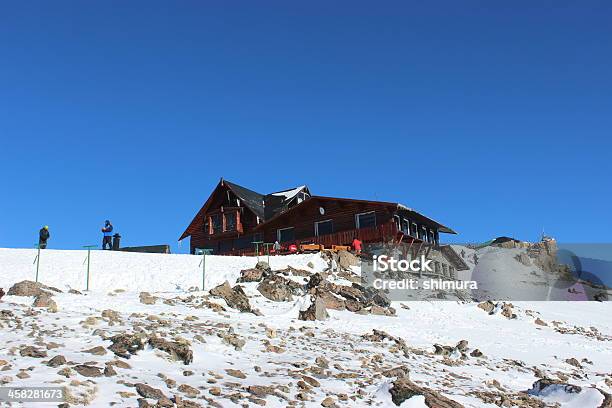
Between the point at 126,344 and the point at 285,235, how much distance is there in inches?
1354

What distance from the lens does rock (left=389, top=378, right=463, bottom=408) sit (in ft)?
33.3

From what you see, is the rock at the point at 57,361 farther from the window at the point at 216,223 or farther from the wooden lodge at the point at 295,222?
the window at the point at 216,223

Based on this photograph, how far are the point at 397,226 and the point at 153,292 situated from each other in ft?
73.1

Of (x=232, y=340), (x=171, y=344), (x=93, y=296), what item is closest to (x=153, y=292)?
(x=93, y=296)

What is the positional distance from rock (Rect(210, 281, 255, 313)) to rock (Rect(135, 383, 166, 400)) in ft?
39.0

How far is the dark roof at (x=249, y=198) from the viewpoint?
1980 inches

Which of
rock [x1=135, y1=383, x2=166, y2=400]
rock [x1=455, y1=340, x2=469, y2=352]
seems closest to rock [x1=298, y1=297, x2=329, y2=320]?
rock [x1=455, y1=340, x2=469, y2=352]

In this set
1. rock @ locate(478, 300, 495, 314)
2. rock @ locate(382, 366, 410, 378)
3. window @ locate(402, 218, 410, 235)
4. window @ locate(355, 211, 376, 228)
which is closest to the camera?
rock @ locate(382, 366, 410, 378)

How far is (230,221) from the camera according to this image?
51031 millimetres

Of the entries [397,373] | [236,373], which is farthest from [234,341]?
[397,373]

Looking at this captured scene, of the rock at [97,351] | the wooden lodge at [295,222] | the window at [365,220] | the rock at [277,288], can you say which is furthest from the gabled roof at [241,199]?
the rock at [97,351]

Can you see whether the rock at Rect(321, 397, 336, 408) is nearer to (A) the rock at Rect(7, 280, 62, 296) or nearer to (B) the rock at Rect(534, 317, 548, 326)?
(A) the rock at Rect(7, 280, 62, 296)

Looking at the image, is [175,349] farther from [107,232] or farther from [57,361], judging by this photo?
[107,232]

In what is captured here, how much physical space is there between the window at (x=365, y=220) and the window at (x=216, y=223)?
51.8 feet
